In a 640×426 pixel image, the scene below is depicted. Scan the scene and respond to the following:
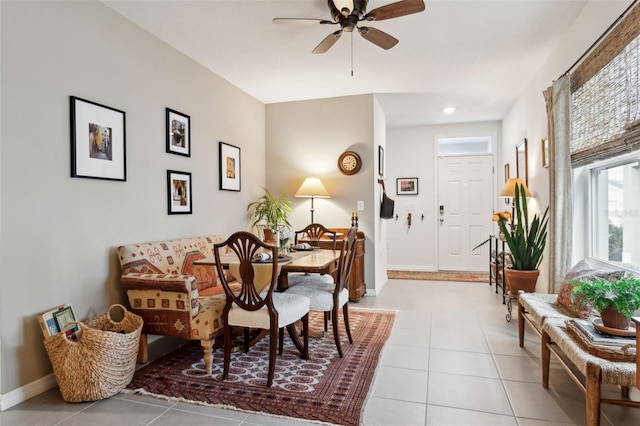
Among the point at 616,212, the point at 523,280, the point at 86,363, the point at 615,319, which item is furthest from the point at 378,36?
the point at 86,363

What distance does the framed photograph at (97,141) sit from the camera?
8.16 ft

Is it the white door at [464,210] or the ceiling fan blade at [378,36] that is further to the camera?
the white door at [464,210]

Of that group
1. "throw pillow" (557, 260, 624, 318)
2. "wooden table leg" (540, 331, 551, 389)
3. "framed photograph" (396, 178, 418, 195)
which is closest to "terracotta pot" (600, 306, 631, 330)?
"throw pillow" (557, 260, 624, 318)

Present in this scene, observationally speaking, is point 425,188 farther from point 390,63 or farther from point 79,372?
point 79,372

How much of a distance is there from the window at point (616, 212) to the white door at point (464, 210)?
11.7 feet

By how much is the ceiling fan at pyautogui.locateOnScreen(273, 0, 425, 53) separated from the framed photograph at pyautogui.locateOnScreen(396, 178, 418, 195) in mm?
4232

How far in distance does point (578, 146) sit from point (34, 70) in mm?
3754

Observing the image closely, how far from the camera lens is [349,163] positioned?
482 cm

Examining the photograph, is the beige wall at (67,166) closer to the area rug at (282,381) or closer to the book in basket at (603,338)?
the area rug at (282,381)

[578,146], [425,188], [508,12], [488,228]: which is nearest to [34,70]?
[508,12]

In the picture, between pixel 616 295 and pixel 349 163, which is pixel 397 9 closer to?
pixel 616 295

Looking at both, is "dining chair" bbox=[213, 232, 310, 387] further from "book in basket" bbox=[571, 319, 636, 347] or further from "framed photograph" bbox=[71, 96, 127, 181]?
"book in basket" bbox=[571, 319, 636, 347]

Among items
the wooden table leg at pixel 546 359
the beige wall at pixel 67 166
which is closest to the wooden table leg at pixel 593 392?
the wooden table leg at pixel 546 359

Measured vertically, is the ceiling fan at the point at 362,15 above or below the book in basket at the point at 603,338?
above
